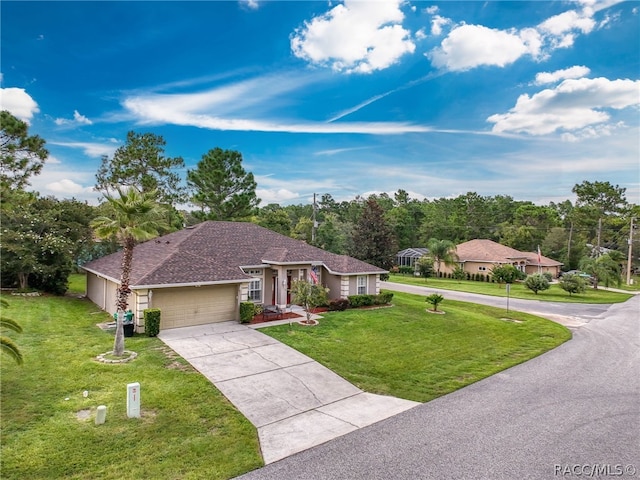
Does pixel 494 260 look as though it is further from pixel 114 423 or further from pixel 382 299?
pixel 114 423

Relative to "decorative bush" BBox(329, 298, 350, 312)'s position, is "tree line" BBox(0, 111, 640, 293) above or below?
above

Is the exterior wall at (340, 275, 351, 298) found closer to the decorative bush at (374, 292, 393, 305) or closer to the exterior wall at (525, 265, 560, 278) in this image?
the decorative bush at (374, 292, 393, 305)

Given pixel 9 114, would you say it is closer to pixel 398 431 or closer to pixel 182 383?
pixel 182 383

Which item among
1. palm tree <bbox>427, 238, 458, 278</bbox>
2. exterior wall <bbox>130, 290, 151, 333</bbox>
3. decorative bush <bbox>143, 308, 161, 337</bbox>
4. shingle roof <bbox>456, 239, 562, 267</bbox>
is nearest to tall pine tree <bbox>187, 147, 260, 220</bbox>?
exterior wall <bbox>130, 290, 151, 333</bbox>

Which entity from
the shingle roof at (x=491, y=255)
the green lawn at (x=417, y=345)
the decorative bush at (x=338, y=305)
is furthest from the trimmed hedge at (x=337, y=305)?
the shingle roof at (x=491, y=255)

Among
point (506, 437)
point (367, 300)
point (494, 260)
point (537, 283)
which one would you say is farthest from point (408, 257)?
point (506, 437)

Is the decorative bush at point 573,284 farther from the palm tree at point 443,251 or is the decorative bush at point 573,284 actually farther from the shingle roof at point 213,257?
the shingle roof at point 213,257

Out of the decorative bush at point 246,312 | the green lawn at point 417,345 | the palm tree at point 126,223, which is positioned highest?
the palm tree at point 126,223
